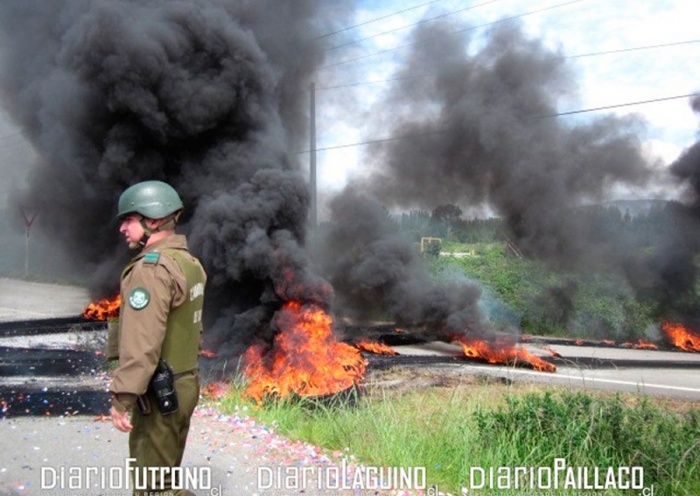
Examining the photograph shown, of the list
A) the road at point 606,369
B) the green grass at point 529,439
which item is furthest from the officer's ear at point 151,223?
the road at point 606,369

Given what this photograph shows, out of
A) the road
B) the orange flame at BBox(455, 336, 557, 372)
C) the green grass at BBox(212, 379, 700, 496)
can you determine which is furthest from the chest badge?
the orange flame at BBox(455, 336, 557, 372)

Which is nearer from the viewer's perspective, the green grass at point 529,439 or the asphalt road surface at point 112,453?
the asphalt road surface at point 112,453

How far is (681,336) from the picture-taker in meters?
14.3

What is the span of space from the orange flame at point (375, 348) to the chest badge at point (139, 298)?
8.92 m

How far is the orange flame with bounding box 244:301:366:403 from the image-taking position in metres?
7.46

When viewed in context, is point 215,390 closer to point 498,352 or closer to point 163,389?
point 163,389

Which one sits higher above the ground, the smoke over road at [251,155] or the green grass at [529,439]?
the smoke over road at [251,155]

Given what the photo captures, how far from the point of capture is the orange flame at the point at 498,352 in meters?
10.8

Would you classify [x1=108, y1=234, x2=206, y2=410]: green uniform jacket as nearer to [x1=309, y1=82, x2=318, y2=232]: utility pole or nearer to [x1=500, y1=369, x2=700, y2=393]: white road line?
[x1=500, y1=369, x2=700, y2=393]: white road line

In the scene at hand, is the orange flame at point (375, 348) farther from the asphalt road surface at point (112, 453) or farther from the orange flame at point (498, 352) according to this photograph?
the asphalt road surface at point (112, 453)

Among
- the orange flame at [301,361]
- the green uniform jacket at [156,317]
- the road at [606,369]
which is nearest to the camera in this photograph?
the green uniform jacket at [156,317]

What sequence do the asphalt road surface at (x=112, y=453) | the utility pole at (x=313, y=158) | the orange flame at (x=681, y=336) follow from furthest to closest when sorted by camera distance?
the utility pole at (x=313, y=158) → the orange flame at (x=681, y=336) → the asphalt road surface at (x=112, y=453)

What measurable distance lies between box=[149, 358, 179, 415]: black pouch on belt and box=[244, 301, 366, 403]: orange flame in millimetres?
3938

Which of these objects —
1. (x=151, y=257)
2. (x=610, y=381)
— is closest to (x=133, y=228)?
(x=151, y=257)
